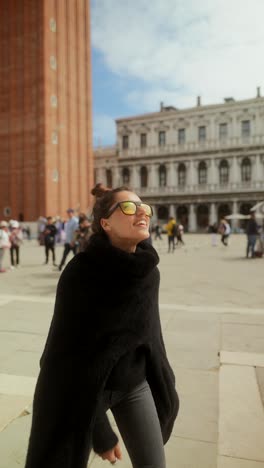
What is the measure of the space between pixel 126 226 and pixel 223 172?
153ft

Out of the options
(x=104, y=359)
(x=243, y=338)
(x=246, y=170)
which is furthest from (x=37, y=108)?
(x=104, y=359)

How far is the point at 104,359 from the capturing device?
1.48 m

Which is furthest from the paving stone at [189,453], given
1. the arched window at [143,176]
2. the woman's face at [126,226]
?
the arched window at [143,176]

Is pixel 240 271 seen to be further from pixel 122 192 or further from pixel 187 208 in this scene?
pixel 187 208

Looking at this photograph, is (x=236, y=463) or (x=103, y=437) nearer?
(x=103, y=437)

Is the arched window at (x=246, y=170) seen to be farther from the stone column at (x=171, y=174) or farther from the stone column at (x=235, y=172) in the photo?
A: the stone column at (x=171, y=174)

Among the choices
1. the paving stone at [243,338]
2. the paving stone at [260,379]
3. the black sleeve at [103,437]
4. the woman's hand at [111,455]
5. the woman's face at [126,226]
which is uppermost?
the woman's face at [126,226]

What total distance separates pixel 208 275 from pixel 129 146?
41878 mm

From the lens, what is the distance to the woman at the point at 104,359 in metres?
1.44

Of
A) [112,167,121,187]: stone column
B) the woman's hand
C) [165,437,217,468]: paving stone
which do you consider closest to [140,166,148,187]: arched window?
[112,167,121,187]: stone column

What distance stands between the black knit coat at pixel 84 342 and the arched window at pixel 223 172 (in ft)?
151

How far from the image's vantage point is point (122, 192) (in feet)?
5.48

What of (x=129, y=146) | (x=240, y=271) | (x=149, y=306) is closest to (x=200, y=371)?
(x=149, y=306)

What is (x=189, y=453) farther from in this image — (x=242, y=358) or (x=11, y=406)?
(x=242, y=358)
